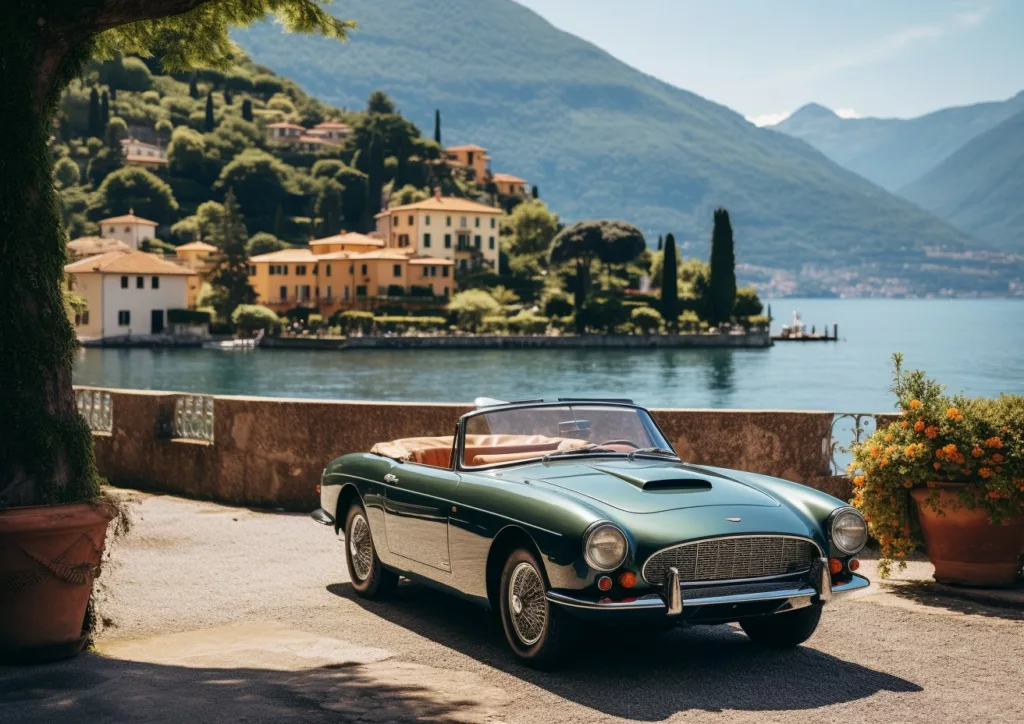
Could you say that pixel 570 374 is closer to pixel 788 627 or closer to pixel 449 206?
pixel 449 206

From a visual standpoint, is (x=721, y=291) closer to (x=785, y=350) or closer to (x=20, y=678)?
(x=785, y=350)

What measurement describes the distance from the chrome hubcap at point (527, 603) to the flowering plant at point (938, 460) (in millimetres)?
3031

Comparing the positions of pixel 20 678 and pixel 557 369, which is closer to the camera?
pixel 20 678

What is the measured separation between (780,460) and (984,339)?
185323 millimetres

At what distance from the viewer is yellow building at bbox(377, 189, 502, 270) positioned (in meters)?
157

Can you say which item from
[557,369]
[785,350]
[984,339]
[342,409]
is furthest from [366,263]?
[342,409]

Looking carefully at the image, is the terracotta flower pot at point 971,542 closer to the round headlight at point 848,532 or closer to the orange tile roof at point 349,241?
the round headlight at point 848,532

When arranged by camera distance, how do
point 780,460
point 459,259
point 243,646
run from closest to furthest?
point 243,646, point 780,460, point 459,259

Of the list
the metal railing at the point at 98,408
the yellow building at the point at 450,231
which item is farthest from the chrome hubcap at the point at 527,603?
the yellow building at the point at 450,231

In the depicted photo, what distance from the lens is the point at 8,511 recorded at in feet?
21.9

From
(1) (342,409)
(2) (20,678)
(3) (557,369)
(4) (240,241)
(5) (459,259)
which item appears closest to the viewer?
(2) (20,678)

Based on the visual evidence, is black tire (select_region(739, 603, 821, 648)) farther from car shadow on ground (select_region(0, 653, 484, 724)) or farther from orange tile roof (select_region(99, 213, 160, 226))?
orange tile roof (select_region(99, 213, 160, 226))

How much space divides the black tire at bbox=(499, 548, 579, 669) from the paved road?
0.36ft

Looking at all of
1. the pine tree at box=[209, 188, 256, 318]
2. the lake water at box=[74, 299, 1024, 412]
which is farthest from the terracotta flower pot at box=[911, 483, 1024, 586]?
the pine tree at box=[209, 188, 256, 318]
